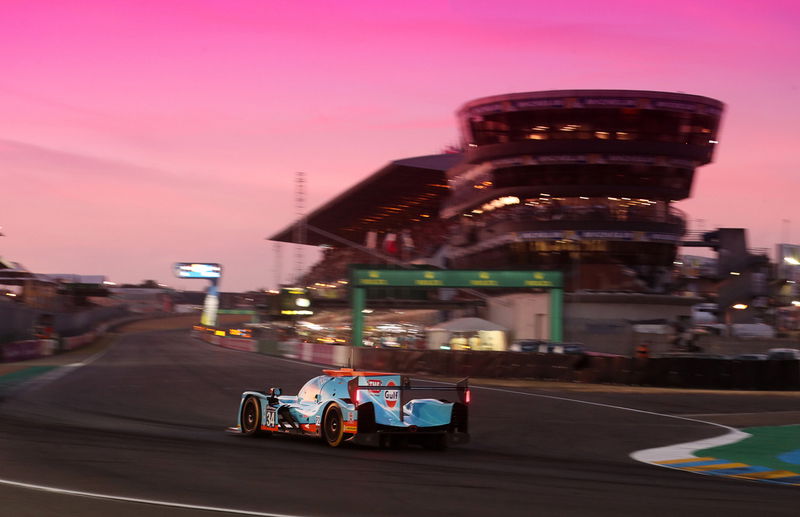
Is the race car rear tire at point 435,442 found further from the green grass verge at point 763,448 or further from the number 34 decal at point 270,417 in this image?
the green grass verge at point 763,448

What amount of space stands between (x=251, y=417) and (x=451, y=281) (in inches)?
1498

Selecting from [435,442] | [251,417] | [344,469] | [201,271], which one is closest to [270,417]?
[251,417]

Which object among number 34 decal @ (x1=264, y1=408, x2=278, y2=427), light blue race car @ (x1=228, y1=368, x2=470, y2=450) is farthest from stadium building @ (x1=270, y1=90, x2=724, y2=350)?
light blue race car @ (x1=228, y1=368, x2=470, y2=450)

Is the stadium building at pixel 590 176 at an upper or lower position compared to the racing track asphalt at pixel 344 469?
upper

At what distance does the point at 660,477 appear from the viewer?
40.8 feet

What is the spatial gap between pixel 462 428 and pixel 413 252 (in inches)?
3519

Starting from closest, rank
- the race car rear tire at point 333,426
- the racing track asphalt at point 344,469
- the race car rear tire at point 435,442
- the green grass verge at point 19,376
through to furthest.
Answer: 1. the racing track asphalt at point 344,469
2. the race car rear tire at point 333,426
3. the race car rear tire at point 435,442
4. the green grass verge at point 19,376

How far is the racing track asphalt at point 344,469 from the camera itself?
9.31 metres

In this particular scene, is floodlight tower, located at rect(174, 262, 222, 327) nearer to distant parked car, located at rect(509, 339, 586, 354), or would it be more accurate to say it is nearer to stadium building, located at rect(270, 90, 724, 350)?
stadium building, located at rect(270, 90, 724, 350)

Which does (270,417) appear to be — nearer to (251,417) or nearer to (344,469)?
(251,417)

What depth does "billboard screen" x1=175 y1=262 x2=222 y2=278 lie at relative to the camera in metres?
113

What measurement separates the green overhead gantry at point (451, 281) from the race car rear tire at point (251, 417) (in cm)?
3613

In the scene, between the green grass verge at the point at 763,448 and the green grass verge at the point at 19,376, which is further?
the green grass verge at the point at 19,376

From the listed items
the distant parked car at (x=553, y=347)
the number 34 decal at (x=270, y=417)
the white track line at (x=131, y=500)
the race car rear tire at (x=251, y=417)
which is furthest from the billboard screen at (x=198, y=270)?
the white track line at (x=131, y=500)
